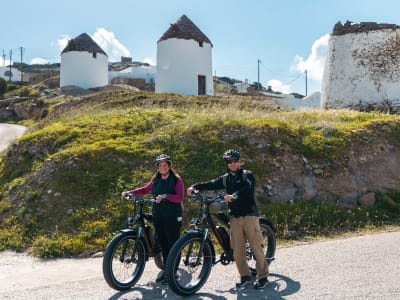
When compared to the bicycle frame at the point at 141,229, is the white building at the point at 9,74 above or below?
above

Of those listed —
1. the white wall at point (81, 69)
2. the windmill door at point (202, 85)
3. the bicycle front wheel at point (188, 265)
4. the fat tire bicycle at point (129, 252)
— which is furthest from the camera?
the white wall at point (81, 69)

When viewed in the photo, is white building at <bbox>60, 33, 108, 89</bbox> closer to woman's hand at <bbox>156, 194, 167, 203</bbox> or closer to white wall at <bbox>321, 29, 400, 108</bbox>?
white wall at <bbox>321, 29, 400, 108</bbox>

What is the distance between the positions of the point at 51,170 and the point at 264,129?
5.28 meters

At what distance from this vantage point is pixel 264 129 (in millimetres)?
11625

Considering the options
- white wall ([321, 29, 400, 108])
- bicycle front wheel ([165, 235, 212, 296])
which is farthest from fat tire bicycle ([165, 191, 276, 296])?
white wall ([321, 29, 400, 108])

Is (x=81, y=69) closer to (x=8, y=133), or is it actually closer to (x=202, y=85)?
(x=202, y=85)

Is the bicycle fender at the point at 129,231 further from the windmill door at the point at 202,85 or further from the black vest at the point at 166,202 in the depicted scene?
the windmill door at the point at 202,85

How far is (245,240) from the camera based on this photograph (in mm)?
5375

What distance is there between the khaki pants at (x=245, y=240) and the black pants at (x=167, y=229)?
2.26ft

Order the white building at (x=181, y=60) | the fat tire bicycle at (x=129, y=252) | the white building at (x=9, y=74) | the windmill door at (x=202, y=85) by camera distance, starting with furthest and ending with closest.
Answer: the white building at (x=9, y=74), the windmill door at (x=202, y=85), the white building at (x=181, y=60), the fat tire bicycle at (x=129, y=252)

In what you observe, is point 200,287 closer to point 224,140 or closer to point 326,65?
point 224,140

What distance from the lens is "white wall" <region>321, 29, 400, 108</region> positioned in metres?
19.6

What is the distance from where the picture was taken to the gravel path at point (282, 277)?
5.04 metres

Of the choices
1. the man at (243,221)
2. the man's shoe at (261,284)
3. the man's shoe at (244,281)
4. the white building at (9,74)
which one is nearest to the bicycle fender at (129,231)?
the man at (243,221)
